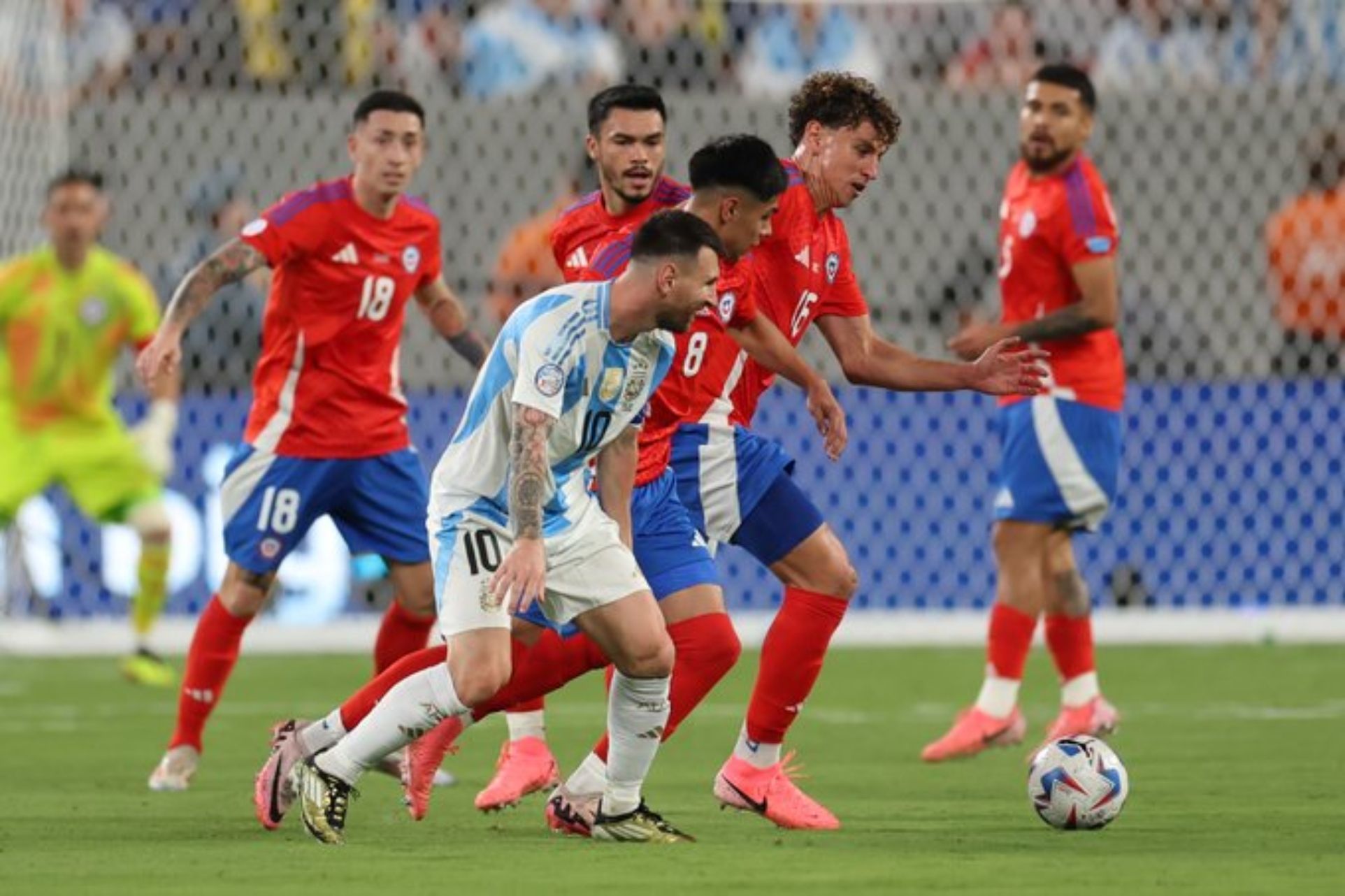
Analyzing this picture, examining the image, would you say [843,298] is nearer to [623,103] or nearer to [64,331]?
[623,103]

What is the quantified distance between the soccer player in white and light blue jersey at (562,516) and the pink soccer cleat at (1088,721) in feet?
10.2

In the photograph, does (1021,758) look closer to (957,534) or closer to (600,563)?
(600,563)

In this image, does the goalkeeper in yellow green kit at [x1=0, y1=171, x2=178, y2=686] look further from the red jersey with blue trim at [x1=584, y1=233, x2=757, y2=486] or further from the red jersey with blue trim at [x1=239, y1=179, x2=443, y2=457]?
the red jersey with blue trim at [x1=584, y1=233, x2=757, y2=486]

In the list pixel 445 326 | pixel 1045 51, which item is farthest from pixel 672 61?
pixel 445 326

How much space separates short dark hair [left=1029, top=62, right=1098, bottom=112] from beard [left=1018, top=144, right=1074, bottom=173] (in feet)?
0.65

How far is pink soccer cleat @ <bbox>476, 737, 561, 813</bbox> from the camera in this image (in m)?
8.12

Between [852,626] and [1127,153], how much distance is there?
3235mm

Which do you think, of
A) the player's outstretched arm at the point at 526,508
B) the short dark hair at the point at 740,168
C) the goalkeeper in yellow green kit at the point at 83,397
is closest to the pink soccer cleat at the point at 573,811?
the player's outstretched arm at the point at 526,508

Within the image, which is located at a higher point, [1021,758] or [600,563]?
[600,563]

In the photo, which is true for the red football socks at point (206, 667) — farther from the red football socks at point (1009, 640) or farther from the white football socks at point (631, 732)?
the red football socks at point (1009, 640)

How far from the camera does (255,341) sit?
14.9 metres

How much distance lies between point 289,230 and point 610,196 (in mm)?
1488

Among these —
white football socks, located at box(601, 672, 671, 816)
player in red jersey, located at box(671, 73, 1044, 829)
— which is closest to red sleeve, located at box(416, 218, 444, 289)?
player in red jersey, located at box(671, 73, 1044, 829)

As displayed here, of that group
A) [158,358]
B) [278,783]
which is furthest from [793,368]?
[158,358]
